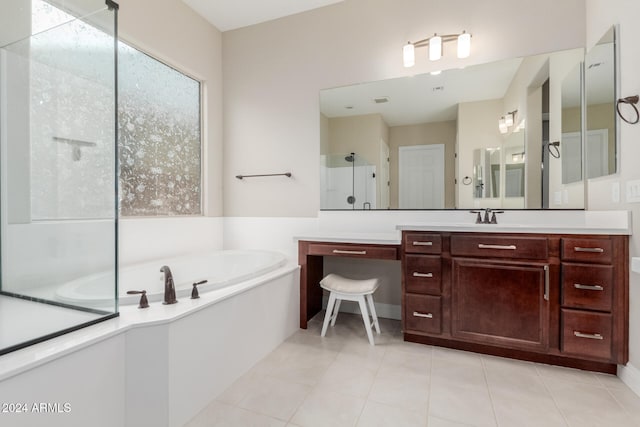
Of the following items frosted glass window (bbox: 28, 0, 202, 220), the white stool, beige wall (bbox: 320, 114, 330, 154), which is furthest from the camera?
beige wall (bbox: 320, 114, 330, 154)

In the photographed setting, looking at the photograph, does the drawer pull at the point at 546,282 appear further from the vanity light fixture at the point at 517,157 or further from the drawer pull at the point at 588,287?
the vanity light fixture at the point at 517,157

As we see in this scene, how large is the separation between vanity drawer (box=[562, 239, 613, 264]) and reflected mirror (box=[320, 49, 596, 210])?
1.68ft

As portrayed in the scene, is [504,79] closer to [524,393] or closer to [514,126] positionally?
[514,126]

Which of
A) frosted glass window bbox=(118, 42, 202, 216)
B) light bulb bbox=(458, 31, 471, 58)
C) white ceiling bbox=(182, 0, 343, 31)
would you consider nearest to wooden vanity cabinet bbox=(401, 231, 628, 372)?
light bulb bbox=(458, 31, 471, 58)

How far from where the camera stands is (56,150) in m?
1.59

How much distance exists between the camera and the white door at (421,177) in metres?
2.46

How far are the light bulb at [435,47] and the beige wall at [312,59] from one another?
10 cm

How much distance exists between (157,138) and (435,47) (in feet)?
7.66

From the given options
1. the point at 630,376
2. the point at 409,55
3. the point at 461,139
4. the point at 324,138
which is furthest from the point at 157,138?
the point at 630,376

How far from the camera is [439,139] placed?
2.47 m

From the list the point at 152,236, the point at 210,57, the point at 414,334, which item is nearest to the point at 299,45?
the point at 210,57

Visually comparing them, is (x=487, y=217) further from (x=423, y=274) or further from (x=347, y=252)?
(x=347, y=252)

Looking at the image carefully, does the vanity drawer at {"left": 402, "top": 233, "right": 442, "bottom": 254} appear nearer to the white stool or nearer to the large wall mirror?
Result: the white stool

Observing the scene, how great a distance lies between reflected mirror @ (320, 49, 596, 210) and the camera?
2.19 meters
